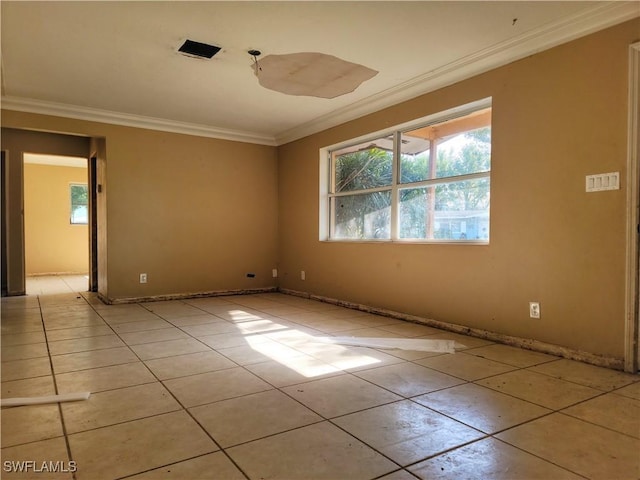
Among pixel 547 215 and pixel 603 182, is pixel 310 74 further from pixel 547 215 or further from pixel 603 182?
pixel 603 182

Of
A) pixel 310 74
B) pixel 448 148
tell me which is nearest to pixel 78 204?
pixel 310 74

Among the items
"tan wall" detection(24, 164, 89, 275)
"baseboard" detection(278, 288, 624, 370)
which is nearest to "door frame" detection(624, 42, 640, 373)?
"baseboard" detection(278, 288, 624, 370)

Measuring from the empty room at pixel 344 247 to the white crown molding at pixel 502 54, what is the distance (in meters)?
0.02

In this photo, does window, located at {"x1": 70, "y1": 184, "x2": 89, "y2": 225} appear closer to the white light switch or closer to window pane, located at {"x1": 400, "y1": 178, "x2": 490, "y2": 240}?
window pane, located at {"x1": 400, "y1": 178, "x2": 490, "y2": 240}

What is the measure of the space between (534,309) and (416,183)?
1640mm

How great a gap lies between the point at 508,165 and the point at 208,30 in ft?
8.24

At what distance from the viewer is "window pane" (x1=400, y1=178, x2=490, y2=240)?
3.53m

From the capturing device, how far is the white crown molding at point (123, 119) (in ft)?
15.0

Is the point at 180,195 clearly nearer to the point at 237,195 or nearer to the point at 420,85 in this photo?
the point at 237,195

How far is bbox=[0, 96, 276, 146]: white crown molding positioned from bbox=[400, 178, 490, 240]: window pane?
2818 millimetres

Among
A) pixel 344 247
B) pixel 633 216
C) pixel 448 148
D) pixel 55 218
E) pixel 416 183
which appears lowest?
pixel 344 247

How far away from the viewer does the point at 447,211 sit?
3.81 m

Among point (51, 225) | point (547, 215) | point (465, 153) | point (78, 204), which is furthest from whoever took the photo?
point (78, 204)

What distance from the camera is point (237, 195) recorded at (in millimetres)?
5992
